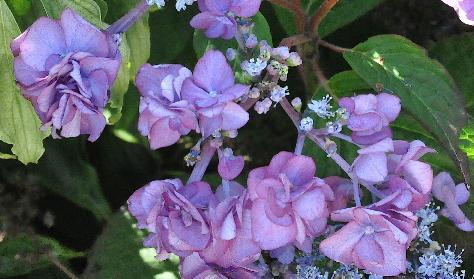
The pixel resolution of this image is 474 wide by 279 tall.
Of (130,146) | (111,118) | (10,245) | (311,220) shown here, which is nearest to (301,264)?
(311,220)

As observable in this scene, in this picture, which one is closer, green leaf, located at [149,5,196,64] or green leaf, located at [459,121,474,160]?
green leaf, located at [459,121,474,160]

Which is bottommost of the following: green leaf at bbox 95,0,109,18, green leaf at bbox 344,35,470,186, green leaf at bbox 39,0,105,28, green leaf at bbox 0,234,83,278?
green leaf at bbox 0,234,83,278

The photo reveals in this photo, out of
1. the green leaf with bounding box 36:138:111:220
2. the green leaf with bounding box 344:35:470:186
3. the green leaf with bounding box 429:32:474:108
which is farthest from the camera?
the green leaf with bounding box 36:138:111:220

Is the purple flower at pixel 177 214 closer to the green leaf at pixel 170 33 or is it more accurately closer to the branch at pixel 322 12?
the branch at pixel 322 12

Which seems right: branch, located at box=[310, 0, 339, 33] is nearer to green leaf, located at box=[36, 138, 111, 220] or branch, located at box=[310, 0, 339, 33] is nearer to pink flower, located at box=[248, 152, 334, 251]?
pink flower, located at box=[248, 152, 334, 251]

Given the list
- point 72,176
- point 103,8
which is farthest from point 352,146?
point 72,176

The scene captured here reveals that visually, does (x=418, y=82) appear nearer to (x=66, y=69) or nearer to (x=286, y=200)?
(x=286, y=200)

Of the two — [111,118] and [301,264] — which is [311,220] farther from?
[111,118]

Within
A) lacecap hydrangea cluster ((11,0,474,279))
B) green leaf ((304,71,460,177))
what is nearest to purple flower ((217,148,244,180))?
lacecap hydrangea cluster ((11,0,474,279))
